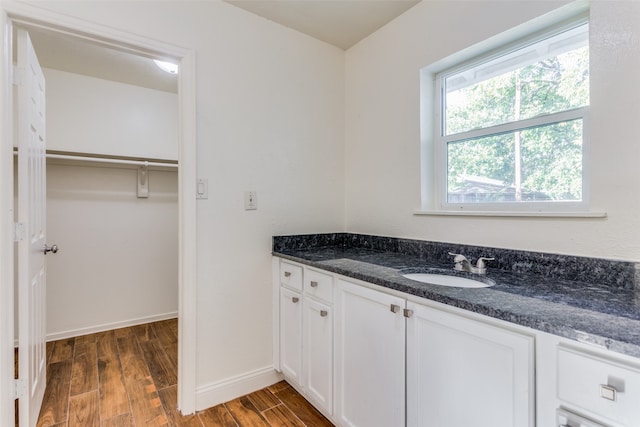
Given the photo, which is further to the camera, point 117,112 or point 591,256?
point 117,112

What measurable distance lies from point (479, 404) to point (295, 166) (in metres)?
1.63

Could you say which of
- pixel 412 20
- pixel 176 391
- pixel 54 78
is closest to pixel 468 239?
pixel 412 20

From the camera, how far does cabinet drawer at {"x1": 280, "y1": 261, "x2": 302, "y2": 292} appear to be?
1772 mm

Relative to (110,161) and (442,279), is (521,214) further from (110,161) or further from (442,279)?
(110,161)

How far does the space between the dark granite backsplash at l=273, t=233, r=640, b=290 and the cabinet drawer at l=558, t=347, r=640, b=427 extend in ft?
2.01

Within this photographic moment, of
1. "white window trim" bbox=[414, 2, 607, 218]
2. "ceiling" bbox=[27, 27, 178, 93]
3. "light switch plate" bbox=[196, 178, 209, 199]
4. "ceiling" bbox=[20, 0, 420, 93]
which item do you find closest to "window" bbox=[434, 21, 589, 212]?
"white window trim" bbox=[414, 2, 607, 218]

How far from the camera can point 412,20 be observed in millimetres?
1880

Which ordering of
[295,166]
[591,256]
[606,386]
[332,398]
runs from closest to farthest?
1. [606,386]
2. [591,256]
3. [332,398]
4. [295,166]

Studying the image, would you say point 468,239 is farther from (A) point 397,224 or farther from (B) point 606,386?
(B) point 606,386

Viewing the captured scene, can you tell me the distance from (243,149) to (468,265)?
4.62ft

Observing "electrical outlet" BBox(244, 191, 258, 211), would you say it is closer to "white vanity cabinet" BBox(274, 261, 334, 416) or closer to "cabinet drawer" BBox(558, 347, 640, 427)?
"white vanity cabinet" BBox(274, 261, 334, 416)

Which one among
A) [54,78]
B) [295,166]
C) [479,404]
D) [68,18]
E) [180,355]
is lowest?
[180,355]

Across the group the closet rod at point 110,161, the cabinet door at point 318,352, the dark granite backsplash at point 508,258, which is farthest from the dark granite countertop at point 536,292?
the closet rod at point 110,161

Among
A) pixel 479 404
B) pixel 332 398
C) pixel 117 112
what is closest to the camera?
pixel 479 404
